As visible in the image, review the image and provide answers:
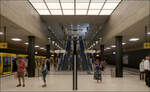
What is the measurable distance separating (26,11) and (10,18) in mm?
3634

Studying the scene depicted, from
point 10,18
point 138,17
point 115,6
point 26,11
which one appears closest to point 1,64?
point 26,11

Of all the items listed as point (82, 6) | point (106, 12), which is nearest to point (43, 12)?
point (82, 6)

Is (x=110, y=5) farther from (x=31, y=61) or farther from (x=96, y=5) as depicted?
(x=31, y=61)

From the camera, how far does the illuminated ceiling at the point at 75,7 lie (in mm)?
14633

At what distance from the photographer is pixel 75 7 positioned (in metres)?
16.1

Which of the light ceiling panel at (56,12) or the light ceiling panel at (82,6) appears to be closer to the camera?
the light ceiling panel at (82,6)

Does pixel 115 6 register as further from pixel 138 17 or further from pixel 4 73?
pixel 4 73

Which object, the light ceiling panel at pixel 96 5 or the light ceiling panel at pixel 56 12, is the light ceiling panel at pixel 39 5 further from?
the light ceiling panel at pixel 96 5

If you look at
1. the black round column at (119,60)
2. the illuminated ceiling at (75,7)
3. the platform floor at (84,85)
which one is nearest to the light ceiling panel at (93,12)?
the illuminated ceiling at (75,7)

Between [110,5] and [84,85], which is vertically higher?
[110,5]

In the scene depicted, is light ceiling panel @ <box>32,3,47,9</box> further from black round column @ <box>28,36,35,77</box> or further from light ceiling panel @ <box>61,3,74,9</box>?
black round column @ <box>28,36,35,77</box>

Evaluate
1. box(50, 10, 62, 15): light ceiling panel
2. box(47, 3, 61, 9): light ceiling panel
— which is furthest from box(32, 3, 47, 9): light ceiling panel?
box(50, 10, 62, 15): light ceiling panel

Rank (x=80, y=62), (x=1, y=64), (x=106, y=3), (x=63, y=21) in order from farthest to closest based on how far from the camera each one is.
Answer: (x=80, y=62) < (x=63, y=21) < (x=1, y=64) < (x=106, y=3)

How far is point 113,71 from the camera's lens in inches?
633
